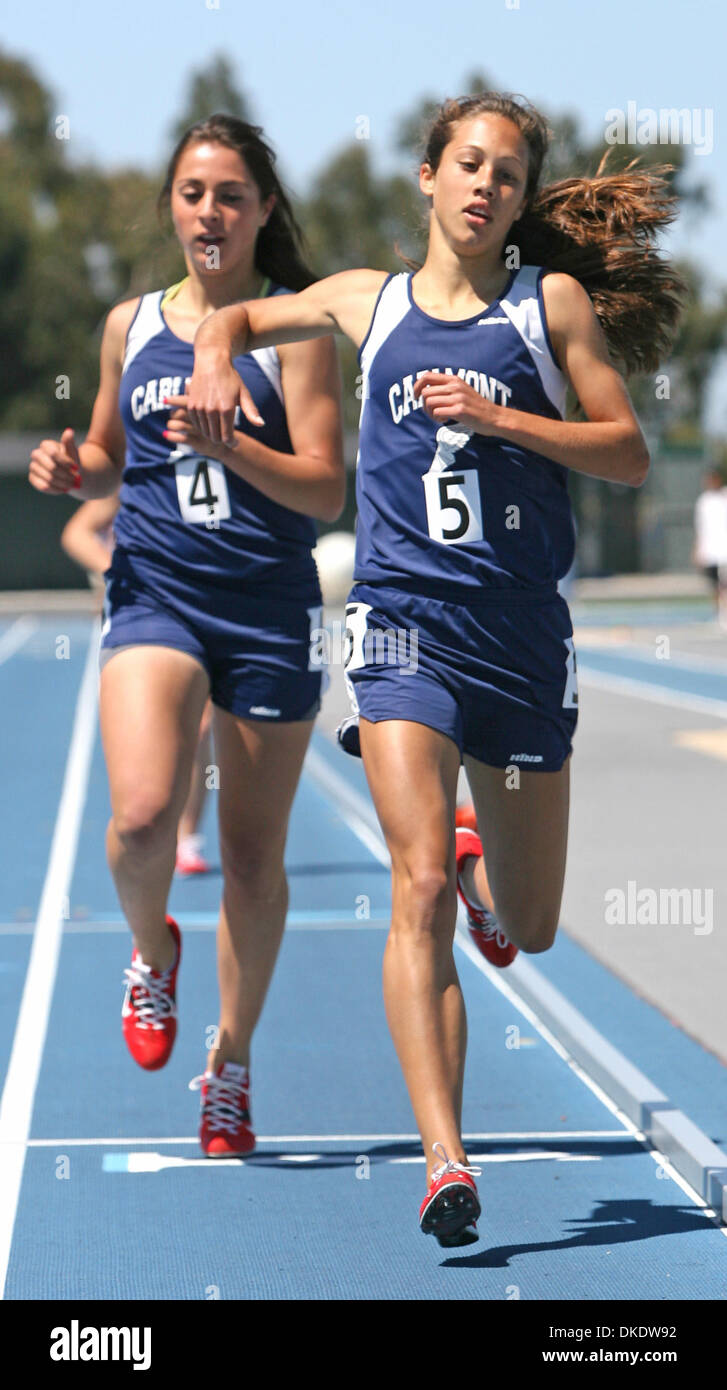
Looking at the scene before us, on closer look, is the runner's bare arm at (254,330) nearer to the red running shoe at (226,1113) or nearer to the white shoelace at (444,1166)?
the white shoelace at (444,1166)

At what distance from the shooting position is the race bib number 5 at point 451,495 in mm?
4227

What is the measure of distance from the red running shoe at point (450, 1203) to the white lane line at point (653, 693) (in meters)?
13.3

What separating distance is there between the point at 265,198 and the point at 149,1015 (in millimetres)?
2044

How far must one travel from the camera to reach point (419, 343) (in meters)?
4.25

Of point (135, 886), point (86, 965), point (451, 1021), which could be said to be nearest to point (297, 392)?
point (135, 886)

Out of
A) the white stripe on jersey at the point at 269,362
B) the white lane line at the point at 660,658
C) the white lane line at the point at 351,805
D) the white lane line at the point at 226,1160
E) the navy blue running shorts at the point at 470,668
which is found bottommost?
the white lane line at the point at 226,1160

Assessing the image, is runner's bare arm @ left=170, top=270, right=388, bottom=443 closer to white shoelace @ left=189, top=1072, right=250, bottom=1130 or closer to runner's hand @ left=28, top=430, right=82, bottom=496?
runner's hand @ left=28, top=430, right=82, bottom=496

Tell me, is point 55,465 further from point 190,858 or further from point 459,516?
point 190,858

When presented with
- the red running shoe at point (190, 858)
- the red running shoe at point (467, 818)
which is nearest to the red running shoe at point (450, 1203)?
the red running shoe at point (467, 818)

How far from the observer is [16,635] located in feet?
115

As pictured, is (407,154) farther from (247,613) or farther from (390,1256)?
(390,1256)

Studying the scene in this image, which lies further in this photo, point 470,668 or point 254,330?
point 254,330

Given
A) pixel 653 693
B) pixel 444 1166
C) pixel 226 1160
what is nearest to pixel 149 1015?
pixel 226 1160

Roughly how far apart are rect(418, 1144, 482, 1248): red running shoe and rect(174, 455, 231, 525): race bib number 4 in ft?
5.69
